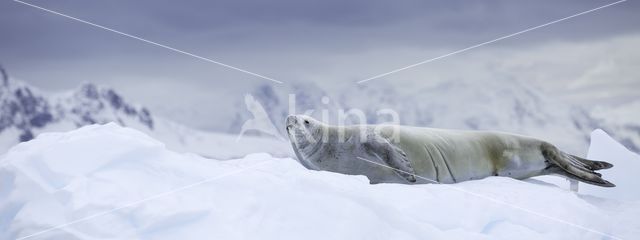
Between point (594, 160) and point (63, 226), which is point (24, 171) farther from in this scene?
point (594, 160)

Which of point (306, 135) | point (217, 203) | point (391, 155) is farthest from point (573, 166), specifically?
point (217, 203)

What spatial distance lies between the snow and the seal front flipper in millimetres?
763

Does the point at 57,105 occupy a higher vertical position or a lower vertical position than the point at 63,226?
lower

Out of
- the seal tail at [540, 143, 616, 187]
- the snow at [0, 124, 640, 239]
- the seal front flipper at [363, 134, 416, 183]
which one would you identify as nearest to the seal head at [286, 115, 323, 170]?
the seal front flipper at [363, 134, 416, 183]

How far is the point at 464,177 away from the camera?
24.5ft

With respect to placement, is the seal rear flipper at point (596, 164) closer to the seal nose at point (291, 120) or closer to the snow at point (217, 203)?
the snow at point (217, 203)

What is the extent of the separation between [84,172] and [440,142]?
4378 mm

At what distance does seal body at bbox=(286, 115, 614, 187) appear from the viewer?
273 inches

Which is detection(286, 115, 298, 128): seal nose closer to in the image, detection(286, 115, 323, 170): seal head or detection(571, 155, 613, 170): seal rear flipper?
detection(286, 115, 323, 170): seal head

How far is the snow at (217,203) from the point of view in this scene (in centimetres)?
422

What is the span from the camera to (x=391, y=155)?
6832 millimetres

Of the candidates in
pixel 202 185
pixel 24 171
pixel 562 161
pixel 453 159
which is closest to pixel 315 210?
pixel 202 185

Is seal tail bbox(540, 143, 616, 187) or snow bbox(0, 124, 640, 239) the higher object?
snow bbox(0, 124, 640, 239)

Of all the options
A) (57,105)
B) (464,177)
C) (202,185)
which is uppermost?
(202,185)
